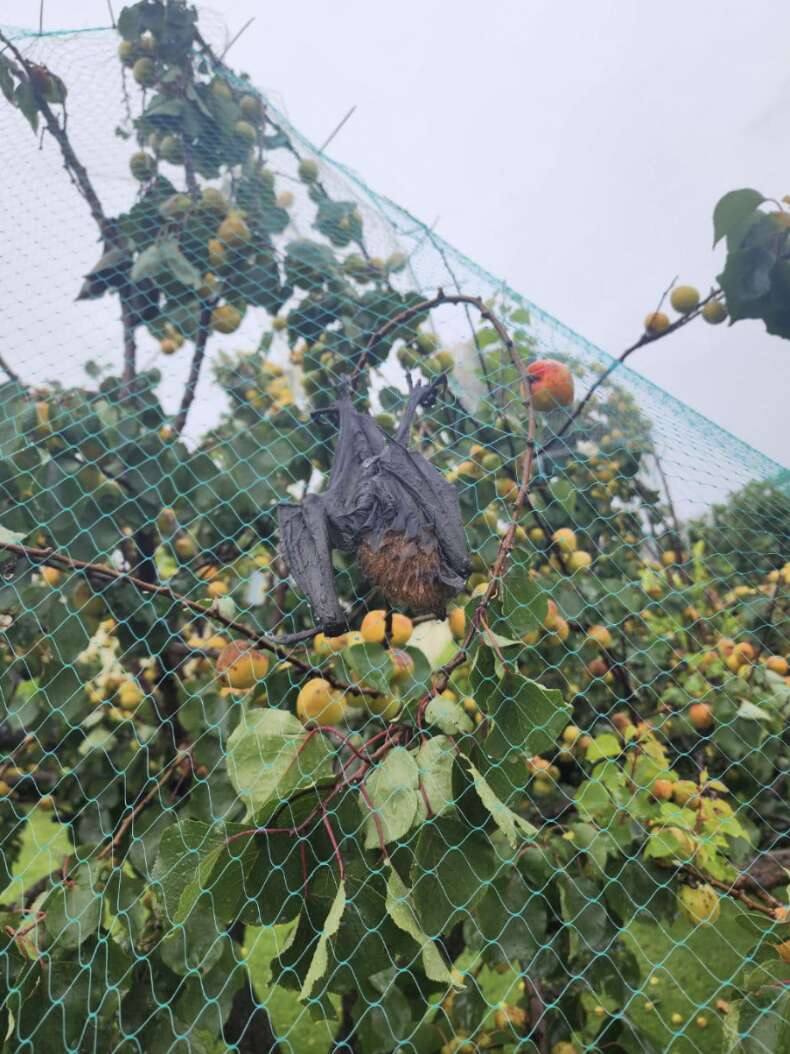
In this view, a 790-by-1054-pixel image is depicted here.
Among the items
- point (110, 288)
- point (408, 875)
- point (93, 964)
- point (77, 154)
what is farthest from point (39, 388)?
point (408, 875)

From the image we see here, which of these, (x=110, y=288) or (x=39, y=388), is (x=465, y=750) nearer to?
(x=39, y=388)

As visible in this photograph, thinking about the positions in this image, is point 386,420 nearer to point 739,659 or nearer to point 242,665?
point 242,665

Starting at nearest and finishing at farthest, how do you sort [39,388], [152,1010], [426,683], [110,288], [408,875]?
1. [408,875]
2. [152,1010]
3. [426,683]
4. [39,388]
5. [110,288]

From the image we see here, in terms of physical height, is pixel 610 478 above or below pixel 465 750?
above

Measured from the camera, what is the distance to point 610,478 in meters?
1.65

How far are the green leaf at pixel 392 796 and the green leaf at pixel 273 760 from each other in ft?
0.20

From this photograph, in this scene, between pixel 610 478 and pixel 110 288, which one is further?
pixel 110 288

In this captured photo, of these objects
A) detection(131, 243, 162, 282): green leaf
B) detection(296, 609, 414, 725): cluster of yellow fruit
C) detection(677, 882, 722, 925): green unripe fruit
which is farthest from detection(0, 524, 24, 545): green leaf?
detection(677, 882, 722, 925): green unripe fruit

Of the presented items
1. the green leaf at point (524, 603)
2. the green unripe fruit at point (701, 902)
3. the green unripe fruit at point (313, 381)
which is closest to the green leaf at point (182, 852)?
the green leaf at point (524, 603)

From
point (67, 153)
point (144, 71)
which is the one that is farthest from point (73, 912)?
point (144, 71)

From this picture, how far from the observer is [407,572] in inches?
40.3

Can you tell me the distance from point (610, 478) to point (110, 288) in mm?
1198

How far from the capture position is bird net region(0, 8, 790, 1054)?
32.6 inches

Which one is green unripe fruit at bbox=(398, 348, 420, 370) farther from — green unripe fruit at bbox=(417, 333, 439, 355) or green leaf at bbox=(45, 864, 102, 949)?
green leaf at bbox=(45, 864, 102, 949)
